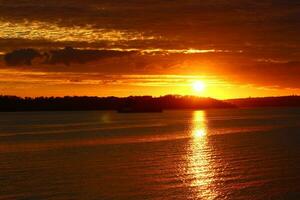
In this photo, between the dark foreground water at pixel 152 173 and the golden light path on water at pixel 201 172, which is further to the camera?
the golden light path on water at pixel 201 172

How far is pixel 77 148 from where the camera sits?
6456 cm

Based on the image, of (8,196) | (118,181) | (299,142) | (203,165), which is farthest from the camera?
(299,142)

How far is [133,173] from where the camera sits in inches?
1594

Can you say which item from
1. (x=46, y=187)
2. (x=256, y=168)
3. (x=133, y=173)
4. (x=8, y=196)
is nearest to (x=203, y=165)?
(x=256, y=168)

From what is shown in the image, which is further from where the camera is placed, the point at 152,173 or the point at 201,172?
the point at 201,172

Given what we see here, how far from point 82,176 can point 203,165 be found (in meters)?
12.2

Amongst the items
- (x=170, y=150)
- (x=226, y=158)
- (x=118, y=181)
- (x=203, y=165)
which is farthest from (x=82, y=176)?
(x=170, y=150)

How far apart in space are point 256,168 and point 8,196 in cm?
2129

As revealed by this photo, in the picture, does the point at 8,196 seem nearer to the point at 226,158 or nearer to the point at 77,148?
the point at 226,158

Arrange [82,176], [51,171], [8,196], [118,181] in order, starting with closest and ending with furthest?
[8,196], [118,181], [82,176], [51,171]

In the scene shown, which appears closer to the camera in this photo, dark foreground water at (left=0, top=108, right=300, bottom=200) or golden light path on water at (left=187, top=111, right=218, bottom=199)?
dark foreground water at (left=0, top=108, right=300, bottom=200)

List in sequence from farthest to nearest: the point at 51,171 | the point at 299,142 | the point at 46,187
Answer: the point at 299,142 < the point at 51,171 < the point at 46,187

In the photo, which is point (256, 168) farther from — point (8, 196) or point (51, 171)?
point (8, 196)

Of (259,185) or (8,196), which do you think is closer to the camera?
(8,196)
